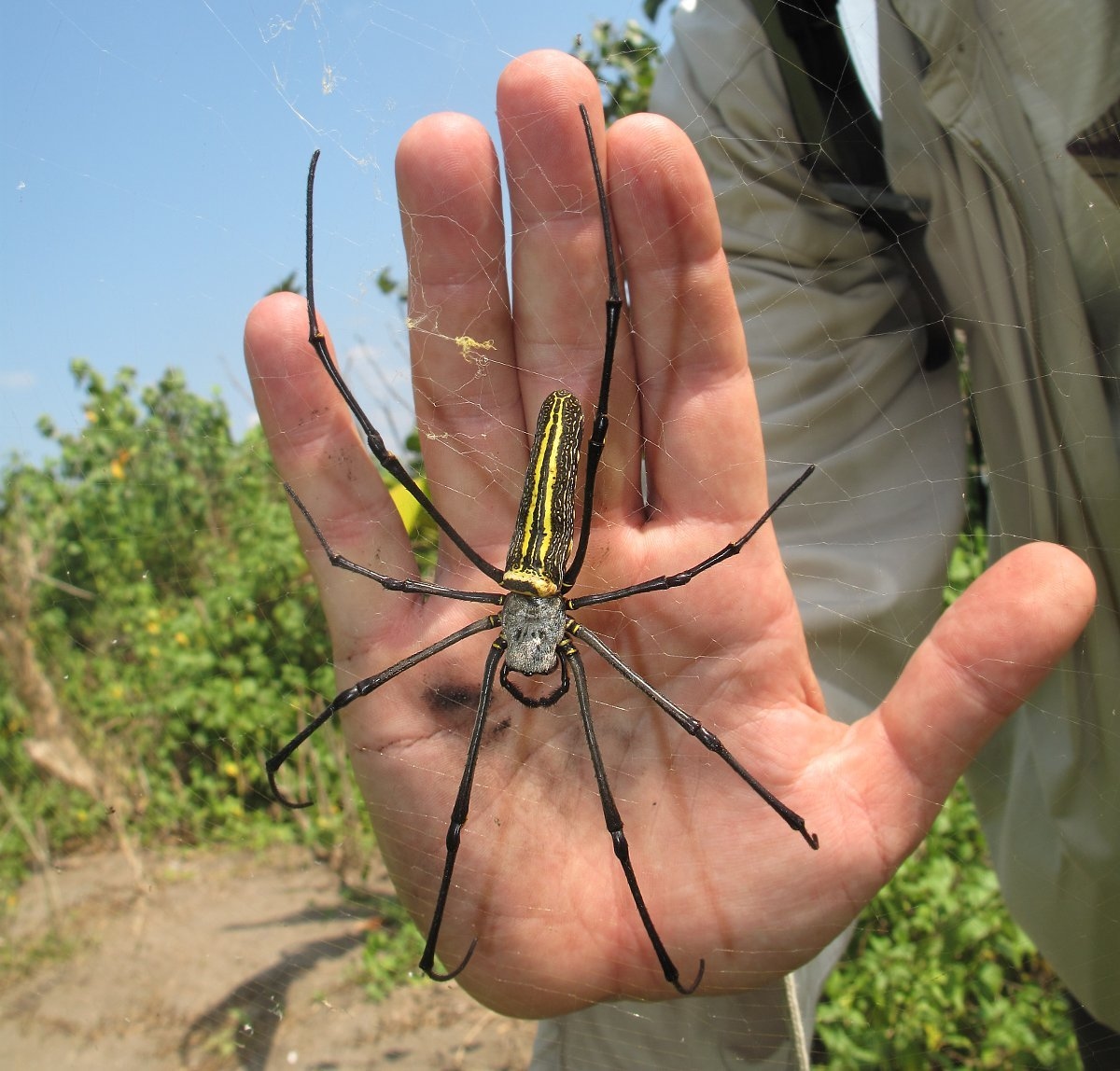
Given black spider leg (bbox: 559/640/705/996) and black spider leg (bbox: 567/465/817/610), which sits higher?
black spider leg (bbox: 567/465/817/610)

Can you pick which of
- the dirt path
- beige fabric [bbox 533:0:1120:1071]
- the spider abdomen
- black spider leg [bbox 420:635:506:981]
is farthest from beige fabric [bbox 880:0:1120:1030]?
the dirt path

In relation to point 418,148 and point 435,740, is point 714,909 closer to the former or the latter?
point 435,740

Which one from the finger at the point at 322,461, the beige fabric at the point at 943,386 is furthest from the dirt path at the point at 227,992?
the finger at the point at 322,461

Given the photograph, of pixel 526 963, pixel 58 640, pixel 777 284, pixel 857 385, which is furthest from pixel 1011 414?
pixel 58 640

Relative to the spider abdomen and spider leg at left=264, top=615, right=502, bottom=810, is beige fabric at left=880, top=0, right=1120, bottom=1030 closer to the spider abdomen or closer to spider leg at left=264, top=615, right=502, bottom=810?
the spider abdomen

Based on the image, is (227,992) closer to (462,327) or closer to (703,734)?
(703,734)

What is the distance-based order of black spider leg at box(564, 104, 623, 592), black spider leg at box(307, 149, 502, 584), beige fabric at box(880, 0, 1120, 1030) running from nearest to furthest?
black spider leg at box(564, 104, 623, 592)
beige fabric at box(880, 0, 1120, 1030)
black spider leg at box(307, 149, 502, 584)

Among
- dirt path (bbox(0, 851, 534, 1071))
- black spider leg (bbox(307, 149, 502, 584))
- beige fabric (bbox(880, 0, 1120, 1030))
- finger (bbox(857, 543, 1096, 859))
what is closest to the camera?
finger (bbox(857, 543, 1096, 859))

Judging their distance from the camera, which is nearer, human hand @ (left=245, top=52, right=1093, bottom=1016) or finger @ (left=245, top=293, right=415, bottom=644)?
human hand @ (left=245, top=52, right=1093, bottom=1016)
